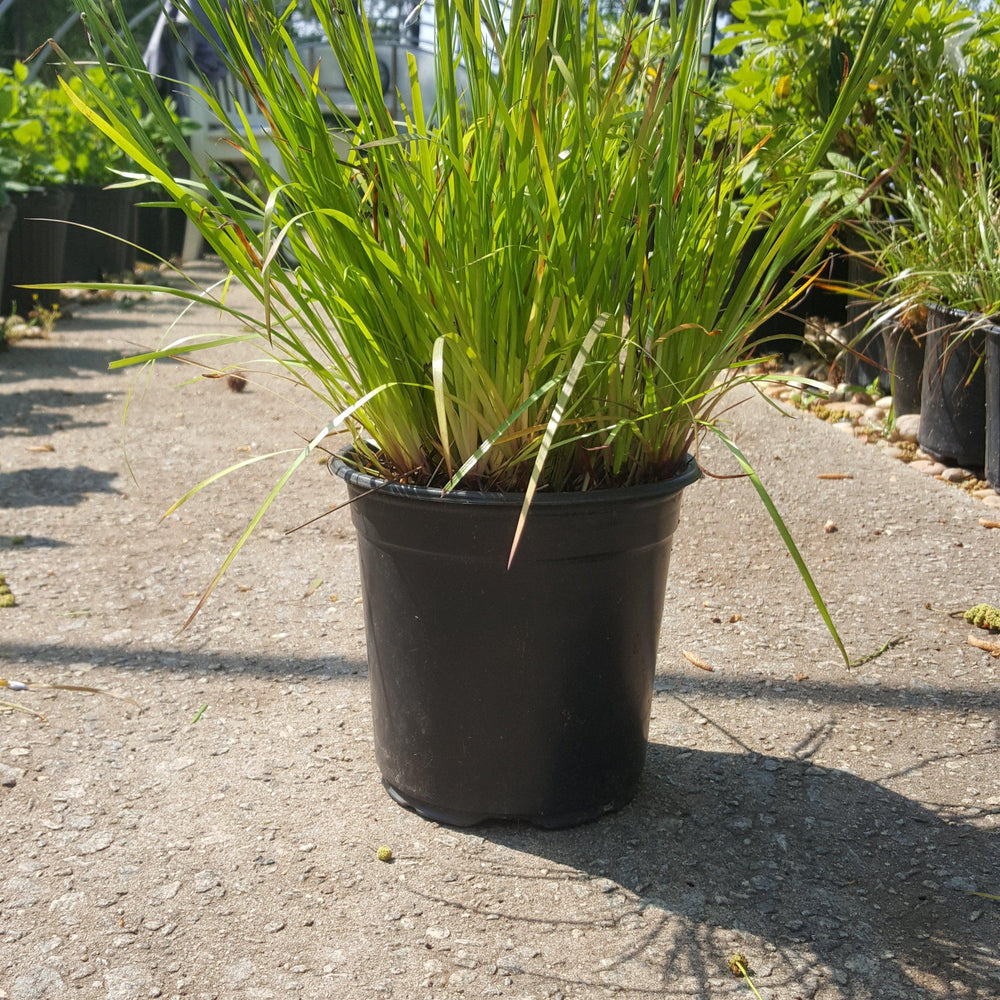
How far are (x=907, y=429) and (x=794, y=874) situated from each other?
2318 mm

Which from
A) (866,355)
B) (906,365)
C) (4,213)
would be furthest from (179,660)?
(4,213)

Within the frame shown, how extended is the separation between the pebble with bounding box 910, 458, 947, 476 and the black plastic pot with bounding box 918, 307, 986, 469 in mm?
30

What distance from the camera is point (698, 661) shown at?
6.43ft

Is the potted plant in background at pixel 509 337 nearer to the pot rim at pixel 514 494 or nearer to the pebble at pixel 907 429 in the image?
the pot rim at pixel 514 494

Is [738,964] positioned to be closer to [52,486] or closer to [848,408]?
[52,486]

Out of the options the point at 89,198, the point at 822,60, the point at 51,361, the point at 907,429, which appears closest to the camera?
the point at 907,429

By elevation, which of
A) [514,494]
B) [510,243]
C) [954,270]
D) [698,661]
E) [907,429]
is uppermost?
[510,243]

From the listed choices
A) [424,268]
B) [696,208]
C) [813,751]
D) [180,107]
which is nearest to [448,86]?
[424,268]

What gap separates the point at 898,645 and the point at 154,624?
57.8 inches

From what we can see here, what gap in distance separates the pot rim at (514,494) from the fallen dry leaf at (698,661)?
69cm

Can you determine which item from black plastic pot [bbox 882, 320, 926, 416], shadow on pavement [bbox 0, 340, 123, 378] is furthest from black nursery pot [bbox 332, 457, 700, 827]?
shadow on pavement [bbox 0, 340, 123, 378]

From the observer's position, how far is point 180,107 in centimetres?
980

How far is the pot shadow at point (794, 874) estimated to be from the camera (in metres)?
1.17

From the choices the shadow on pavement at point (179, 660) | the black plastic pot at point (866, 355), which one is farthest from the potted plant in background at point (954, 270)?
the shadow on pavement at point (179, 660)
